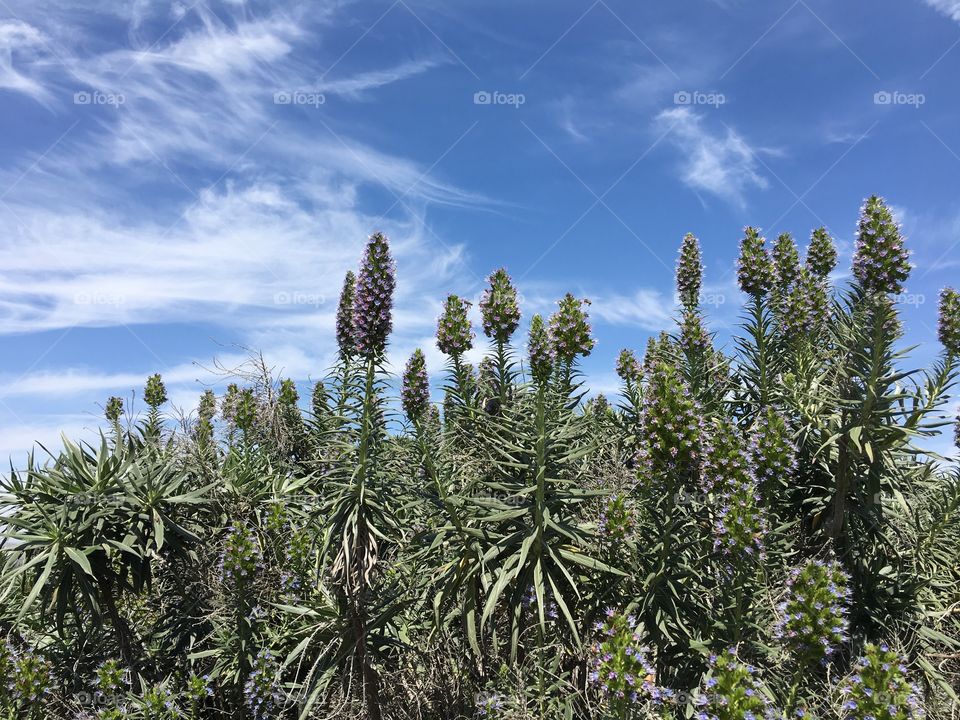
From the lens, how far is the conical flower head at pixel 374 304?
6.81 m

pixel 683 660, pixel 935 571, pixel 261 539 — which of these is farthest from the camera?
pixel 261 539

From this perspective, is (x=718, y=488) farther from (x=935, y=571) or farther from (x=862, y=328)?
A: (x=935, y=571)

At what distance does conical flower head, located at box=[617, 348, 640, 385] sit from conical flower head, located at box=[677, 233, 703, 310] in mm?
2312

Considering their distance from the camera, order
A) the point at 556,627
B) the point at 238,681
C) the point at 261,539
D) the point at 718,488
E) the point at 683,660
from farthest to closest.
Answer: the point at 261,539 < the point at 238,681 < the point at 556,627 < the point at 683,660 < the point at 718,488

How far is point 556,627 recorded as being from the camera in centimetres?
686

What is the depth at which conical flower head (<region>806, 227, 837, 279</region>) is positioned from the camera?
10.1 meters

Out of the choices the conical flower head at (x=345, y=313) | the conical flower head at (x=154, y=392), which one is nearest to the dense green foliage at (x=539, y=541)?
the conical flower head at (x=345, y=313)

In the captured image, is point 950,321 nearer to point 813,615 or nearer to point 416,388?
point 813,615

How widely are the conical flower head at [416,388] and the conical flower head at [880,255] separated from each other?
5.84 m

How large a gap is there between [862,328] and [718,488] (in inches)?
116

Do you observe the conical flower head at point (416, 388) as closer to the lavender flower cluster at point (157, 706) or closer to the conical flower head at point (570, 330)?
the conical flower head at point (570, 330)

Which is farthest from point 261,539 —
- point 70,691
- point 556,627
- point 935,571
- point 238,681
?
point 935,571

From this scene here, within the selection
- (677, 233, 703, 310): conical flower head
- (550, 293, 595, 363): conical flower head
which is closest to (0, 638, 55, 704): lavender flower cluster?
(550, 293, 595, 363): conical flower head

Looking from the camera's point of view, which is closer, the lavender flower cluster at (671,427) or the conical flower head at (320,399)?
the lavender flower cluster at (671,427)
